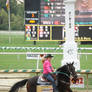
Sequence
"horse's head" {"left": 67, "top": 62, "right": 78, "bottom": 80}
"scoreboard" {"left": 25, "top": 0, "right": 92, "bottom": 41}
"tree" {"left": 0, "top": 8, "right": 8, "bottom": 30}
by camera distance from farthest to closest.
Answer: "tree" {"left": 0, "top": 8, "right": 8, "bottom": 30} < "scoreboard" {"left": 25, "top": 0, "right": 92, "bottom": 41} < "horse's head" {"left": 67, "top": 62, "right": 78, "bottom": 80}

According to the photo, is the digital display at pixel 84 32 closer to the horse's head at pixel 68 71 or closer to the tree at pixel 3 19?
the horse's head at pixel 68 71

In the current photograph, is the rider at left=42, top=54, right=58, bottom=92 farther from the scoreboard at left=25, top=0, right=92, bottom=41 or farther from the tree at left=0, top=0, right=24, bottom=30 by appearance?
the tree at left=0, top=0, right=24, bottom=30

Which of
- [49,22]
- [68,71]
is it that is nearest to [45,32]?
[49,22]

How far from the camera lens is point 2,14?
58062mm

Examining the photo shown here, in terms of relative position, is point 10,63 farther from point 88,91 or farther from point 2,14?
point 2,14

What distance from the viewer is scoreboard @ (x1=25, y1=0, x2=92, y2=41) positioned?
25688 mm

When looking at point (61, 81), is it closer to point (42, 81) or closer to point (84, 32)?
point (42, 81)

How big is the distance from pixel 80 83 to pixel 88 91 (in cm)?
96

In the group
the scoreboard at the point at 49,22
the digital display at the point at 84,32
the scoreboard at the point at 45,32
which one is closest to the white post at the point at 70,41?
the scoreboard at the point at 49,22

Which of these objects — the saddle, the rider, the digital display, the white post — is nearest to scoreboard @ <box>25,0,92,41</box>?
the digital display

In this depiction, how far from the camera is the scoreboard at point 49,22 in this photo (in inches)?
1011

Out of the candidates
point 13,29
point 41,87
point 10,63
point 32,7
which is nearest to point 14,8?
point 13,29

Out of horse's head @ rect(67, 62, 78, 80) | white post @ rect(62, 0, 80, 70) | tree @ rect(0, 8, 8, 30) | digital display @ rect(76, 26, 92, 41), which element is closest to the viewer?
horse's head @ rect(67, 62, 78, 80)

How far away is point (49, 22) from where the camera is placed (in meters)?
25.9
